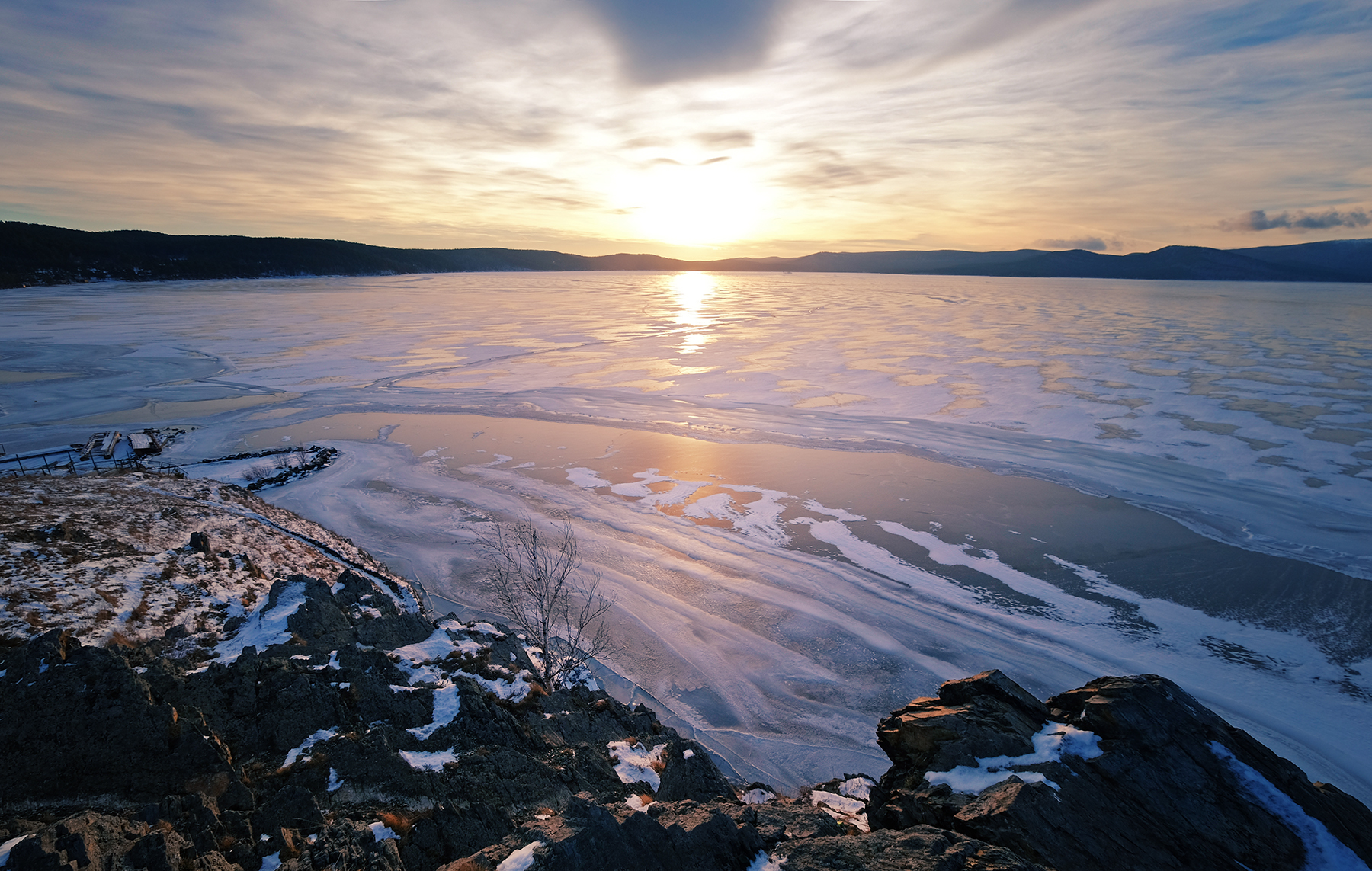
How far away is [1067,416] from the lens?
2375 cm

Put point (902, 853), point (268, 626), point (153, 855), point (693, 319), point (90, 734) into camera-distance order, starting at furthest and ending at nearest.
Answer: point (693, 319) < point (268, 626) < point (90, 734) < point (902, 853) < point (153, 855)

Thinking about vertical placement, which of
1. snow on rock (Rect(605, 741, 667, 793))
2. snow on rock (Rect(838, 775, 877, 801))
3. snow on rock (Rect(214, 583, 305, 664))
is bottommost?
snow on rock (Rect(838, 775, 877, 801))

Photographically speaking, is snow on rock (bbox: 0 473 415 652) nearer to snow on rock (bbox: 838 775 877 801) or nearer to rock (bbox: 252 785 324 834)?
rock (bbox: 252 785 324 834)

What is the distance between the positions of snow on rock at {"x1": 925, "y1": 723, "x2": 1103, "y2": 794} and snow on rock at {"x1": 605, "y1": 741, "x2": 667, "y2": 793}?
3198mm

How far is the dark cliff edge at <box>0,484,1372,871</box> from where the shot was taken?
4.57 m

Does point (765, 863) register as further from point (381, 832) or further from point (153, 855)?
point (153, 855)

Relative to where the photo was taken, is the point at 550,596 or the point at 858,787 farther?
the point at 550,596

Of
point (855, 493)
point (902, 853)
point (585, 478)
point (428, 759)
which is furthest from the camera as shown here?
point (585, 478)

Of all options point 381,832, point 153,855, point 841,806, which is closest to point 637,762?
point 841,806

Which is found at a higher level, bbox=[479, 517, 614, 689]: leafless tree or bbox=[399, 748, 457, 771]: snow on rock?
bbox=[399, 748, 457, 771]: snow on rock

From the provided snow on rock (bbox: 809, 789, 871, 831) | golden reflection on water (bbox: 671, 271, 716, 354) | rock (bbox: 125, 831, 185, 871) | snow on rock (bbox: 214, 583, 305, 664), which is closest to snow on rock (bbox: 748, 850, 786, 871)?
snow on rock (bbox: 809, 789, 871, 831)

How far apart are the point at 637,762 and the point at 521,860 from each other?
3450mm

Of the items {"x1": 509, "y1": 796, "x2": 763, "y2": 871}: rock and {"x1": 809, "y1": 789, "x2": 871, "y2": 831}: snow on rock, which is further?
{"x1": 809, "y1": 789, "x2": 871, "y2": 831}: snow on rock

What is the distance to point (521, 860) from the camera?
429 cm
